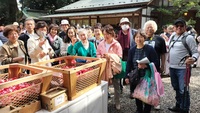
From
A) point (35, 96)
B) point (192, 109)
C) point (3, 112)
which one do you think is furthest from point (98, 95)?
point (192, 109)

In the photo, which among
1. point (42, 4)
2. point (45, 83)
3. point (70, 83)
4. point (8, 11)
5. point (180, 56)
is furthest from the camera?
point (42, 4)

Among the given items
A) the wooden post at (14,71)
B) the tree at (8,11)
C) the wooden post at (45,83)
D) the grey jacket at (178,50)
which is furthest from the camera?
the tree at (8,11)

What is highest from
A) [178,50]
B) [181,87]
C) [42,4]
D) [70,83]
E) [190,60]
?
[42,4]

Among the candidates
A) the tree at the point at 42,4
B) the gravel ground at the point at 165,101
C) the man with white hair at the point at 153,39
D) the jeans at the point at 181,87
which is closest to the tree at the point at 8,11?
the tree at the point at 42,4

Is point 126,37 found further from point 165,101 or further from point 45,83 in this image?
point 45,83

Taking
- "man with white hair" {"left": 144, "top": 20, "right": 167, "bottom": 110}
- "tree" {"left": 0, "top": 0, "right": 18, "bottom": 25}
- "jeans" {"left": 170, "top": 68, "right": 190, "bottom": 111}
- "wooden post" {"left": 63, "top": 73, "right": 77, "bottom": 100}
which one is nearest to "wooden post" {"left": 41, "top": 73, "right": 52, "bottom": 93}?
"wooden post" {"left": 63, "top": 73, "right": 77, "bottom": 100}

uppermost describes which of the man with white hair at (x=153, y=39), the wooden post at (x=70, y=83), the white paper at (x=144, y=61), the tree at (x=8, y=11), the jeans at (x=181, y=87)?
the tree at (x=8, y=11)

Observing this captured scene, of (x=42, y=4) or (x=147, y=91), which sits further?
(x=42, y=4)

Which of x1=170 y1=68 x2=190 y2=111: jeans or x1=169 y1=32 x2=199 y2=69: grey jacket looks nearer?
x1=169 y1=32 x2=199 y2=69: grey jacket

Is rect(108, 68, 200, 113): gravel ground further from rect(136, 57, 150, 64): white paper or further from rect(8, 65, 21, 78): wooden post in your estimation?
rect(8, 65, 21, 78): wooden post

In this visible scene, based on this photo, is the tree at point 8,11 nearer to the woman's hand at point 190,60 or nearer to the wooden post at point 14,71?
the wooden post at point 14,71

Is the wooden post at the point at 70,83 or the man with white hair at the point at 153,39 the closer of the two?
the wooden post at the point at 70,83

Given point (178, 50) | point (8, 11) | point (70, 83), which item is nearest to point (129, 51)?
point (178, 50)

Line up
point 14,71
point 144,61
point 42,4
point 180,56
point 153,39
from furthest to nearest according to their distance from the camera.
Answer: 1. point 42,4
2. point 153,39
3. point 180,56
4. point 144,61
5. point 14,71
